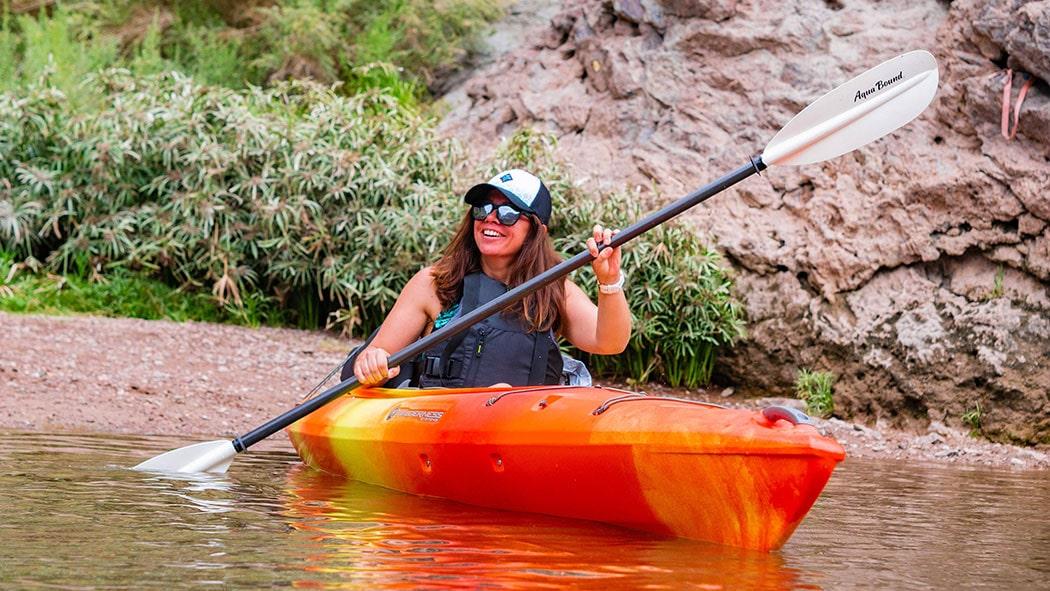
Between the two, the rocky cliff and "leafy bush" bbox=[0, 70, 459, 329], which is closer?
the rocky cliff

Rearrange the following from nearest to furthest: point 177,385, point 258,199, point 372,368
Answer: point 372,368 < point 177,385 < point 258,199

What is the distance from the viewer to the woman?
4574 mm

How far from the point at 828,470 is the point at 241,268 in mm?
6201

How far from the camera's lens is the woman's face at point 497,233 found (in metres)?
4.61

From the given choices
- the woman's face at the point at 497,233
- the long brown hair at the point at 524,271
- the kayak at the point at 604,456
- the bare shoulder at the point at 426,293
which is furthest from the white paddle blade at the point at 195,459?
the woman's face at the point at 497,233

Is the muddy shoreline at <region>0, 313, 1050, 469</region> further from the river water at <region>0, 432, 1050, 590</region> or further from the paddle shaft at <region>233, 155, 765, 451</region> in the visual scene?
the paddle shaft at <region>233, 155, 765, 451</region>

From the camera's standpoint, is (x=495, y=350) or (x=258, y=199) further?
(x=258, y=199)

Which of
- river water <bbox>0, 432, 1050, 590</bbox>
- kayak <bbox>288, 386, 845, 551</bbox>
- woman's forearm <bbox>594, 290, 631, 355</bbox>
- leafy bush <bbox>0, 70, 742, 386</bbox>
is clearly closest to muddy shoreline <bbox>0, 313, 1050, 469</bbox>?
leafy bush <bbox>0, 70, 742, 386</bbox>

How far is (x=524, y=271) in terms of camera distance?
4.65 metres

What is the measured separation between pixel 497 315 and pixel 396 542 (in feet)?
4.41

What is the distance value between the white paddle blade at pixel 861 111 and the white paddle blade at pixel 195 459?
225cm

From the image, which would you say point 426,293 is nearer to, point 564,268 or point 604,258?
point 564,268

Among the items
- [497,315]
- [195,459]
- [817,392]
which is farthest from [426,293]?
[817,392]

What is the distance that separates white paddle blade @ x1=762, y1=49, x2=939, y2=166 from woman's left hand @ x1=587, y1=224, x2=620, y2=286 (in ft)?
2.31
